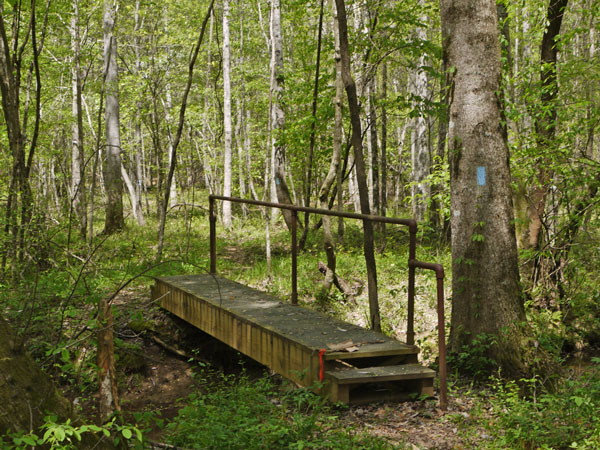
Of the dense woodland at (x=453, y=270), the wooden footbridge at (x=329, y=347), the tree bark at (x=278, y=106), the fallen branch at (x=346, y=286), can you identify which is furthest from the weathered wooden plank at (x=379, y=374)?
the tree bark at (x=278, y=106)

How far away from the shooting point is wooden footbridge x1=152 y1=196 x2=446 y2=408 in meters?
4.56

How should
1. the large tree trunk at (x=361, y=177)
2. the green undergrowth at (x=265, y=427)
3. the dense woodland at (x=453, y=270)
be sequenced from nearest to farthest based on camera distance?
the green undergrowth at (x=265, y=427), the dense woodland at (x=453, y=270), the large tree trunk at (x=361, y=177)

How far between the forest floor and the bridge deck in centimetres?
26

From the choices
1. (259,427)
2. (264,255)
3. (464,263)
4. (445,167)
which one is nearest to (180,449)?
(259,427)

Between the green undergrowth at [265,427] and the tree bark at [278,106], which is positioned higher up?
the tree bark at [278,106]

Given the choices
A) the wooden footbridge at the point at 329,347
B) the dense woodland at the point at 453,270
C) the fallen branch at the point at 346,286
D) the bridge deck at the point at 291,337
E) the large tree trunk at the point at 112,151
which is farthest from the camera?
the large tree trunk at the point at 112,151

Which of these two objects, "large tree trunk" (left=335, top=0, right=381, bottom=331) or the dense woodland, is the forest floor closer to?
the dense woodland

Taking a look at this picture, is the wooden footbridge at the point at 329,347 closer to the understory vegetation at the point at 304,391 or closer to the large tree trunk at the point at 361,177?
the understory vegetation at the point at 304,391

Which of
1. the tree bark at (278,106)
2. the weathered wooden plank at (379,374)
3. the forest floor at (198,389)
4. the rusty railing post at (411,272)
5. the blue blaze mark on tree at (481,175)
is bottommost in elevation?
the forest floor at (198,389)

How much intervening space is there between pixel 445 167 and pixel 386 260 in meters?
2.43

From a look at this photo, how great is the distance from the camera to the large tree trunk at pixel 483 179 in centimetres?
545

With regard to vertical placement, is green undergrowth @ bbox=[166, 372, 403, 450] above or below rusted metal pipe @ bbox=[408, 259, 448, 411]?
below

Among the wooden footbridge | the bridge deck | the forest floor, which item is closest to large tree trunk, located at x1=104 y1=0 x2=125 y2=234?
the forest floor

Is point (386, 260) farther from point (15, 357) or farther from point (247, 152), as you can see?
point (247, 152)
